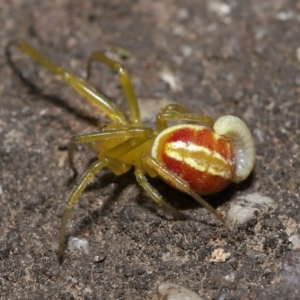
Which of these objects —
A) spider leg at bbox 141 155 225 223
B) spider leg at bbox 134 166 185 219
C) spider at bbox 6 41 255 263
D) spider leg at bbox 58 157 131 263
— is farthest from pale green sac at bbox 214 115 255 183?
spider leg at bbox 58 157 131 263

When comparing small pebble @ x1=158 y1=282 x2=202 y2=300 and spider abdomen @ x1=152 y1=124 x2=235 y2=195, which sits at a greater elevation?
spider abdomen @ x1=152 y1=124 x2=235 y2=195

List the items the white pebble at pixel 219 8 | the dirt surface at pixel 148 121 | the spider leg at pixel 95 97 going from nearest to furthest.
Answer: the dirt surface at pixel 148 121 → the spider leg at pixel 95 97 → the white pebble at pixel 219 8

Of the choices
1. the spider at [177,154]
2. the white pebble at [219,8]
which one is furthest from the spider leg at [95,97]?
the white pebble at [219,8]

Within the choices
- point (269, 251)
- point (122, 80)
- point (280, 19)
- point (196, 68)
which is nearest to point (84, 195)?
point (122, 80)

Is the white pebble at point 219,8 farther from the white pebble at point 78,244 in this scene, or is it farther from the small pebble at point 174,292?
the small pebble at point 174,292

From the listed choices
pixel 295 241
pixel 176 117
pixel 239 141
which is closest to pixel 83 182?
pixel 176 117

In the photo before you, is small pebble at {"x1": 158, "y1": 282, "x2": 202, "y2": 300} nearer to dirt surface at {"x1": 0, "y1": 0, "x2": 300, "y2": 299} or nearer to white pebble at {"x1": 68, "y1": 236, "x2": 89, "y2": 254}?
dirt surface at {"x1": 0, "y1": 0, "x2": 300, "y2": 299}
